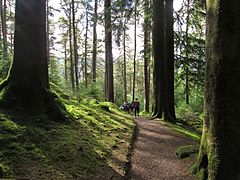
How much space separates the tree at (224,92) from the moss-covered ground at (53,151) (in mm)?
1847

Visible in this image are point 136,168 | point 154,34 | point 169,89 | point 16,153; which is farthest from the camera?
point 154,34

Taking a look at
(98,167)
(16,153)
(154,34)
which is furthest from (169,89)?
(16,153)

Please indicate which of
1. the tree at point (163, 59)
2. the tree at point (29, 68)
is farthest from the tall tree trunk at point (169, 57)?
the tree at point (29, 68)

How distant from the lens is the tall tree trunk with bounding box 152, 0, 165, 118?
14.3m

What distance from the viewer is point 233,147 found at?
4652mm

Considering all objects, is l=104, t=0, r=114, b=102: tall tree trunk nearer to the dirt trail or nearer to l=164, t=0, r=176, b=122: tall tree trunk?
l=164, t=0, r=176, b=122: tall tree trunk

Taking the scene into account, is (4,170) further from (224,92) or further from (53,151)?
(224,92)

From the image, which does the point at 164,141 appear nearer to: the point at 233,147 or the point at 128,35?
the point at 233,147

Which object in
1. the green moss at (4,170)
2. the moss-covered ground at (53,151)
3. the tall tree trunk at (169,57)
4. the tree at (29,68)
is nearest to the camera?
the green moss at (4,170)

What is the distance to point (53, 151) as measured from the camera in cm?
517

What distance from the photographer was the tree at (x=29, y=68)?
21.2ft

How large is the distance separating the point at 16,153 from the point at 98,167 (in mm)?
1544

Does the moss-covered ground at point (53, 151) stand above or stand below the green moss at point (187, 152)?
above

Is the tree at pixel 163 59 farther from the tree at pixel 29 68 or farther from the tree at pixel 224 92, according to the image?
the tree at pixel 224 92
